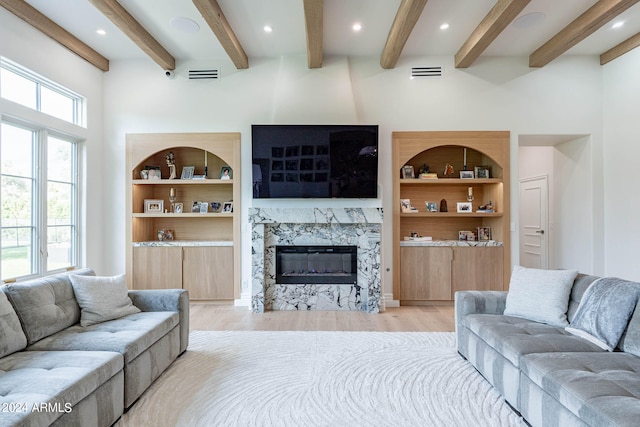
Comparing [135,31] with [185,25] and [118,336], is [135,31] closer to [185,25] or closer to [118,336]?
[185,25]

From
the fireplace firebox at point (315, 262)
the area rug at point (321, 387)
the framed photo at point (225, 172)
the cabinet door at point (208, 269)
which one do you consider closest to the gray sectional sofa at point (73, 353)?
the area rug at point (321, 387)

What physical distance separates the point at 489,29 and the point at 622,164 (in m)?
2.74

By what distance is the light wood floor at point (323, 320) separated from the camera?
3836 millimetres

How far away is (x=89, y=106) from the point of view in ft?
15.0

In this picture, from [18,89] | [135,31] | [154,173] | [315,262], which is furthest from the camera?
[154,173]

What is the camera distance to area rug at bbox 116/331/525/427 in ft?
6.98

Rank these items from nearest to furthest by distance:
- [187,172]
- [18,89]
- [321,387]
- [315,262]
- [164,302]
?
[321,387]
[164,302]
[18,89]
[315,262]
[187,172]

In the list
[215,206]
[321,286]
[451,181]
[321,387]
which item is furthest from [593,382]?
[215,206]

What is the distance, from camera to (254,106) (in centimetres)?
480

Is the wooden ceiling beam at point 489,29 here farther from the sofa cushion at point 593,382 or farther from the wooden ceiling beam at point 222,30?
the sofa cushion at point 593,382

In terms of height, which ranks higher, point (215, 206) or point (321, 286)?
point (215, 206)

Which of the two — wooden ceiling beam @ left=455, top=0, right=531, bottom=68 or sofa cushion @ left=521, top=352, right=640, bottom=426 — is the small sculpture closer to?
wooden ceiling beam @ left=455, top=0, right=531, bottom=68

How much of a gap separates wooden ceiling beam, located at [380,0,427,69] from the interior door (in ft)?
12.5

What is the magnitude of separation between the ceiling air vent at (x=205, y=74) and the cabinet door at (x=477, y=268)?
4.25m
